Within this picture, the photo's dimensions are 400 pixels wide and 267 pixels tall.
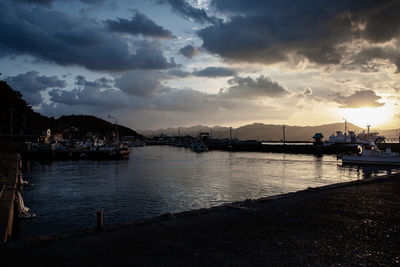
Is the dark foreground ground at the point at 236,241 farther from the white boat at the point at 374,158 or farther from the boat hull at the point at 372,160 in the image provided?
the white boat at the point at 374,158

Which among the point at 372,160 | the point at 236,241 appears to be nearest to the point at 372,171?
the point at 372,160

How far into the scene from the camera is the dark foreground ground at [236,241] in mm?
7922

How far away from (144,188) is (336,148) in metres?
99.8

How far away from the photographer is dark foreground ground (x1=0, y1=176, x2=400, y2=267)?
7922 mm

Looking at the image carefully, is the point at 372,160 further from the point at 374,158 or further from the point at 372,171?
the point at 372,171

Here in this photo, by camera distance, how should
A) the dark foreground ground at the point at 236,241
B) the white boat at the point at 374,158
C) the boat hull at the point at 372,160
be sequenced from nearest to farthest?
the dark foreground ground at the point at 236,241
the boat hull at the point at 372,160
the white boat at the point at 374,158

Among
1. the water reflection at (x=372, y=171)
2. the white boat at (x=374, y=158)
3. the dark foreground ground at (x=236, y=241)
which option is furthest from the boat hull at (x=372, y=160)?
the dark foreground ground at (x=236, y=241)

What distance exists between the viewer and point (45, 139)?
103875 mm

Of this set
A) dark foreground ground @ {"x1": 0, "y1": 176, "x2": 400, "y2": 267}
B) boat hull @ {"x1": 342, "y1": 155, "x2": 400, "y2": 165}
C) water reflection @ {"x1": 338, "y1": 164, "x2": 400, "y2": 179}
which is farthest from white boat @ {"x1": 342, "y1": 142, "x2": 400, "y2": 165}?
dark foreground ground @ {"x1": 0, "y1": 176, "x2": 400, "y2": 267}

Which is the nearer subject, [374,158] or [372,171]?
[372,171]

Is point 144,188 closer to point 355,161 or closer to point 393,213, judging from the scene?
point 393,213

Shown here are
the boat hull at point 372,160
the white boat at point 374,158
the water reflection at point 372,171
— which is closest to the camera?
the water reflection at point 372,171

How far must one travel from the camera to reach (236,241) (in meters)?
9.43

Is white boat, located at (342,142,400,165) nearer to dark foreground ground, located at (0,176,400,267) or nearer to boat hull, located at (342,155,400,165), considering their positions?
boat hull, located at (342,155,400,165)
